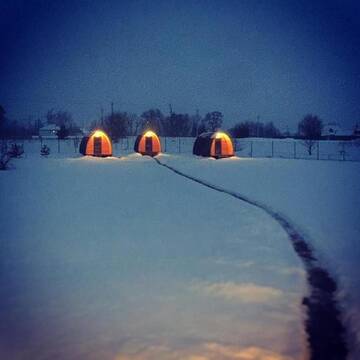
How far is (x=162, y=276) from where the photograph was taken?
6324 mm

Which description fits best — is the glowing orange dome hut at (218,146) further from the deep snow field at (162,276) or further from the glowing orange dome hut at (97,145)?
the deep snow field at (162,276)

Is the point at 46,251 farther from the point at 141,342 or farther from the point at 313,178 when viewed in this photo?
the point at 313,178

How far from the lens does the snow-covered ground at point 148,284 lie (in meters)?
4.34

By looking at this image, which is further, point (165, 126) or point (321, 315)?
point (165, 126)

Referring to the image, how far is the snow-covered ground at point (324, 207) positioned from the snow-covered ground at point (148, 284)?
0.66 metres

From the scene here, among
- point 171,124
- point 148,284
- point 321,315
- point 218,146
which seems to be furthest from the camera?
point 171,124

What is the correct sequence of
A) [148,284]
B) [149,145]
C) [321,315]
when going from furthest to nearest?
1. [149,145]
2. [148,284]
3. [321,315]

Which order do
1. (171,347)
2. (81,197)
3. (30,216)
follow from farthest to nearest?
1. (81,197)
2. (30,216)
3. (171,347)

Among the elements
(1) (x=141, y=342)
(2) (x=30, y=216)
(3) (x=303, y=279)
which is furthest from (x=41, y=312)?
(2) (x=30, y=216)

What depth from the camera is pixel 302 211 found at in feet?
37.7

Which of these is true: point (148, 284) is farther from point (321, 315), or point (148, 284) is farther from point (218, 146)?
point (218, 146)

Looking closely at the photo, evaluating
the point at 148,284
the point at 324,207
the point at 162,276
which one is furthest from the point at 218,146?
the point at 148,284

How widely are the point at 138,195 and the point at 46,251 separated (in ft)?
22.5

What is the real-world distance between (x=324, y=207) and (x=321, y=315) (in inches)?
312
